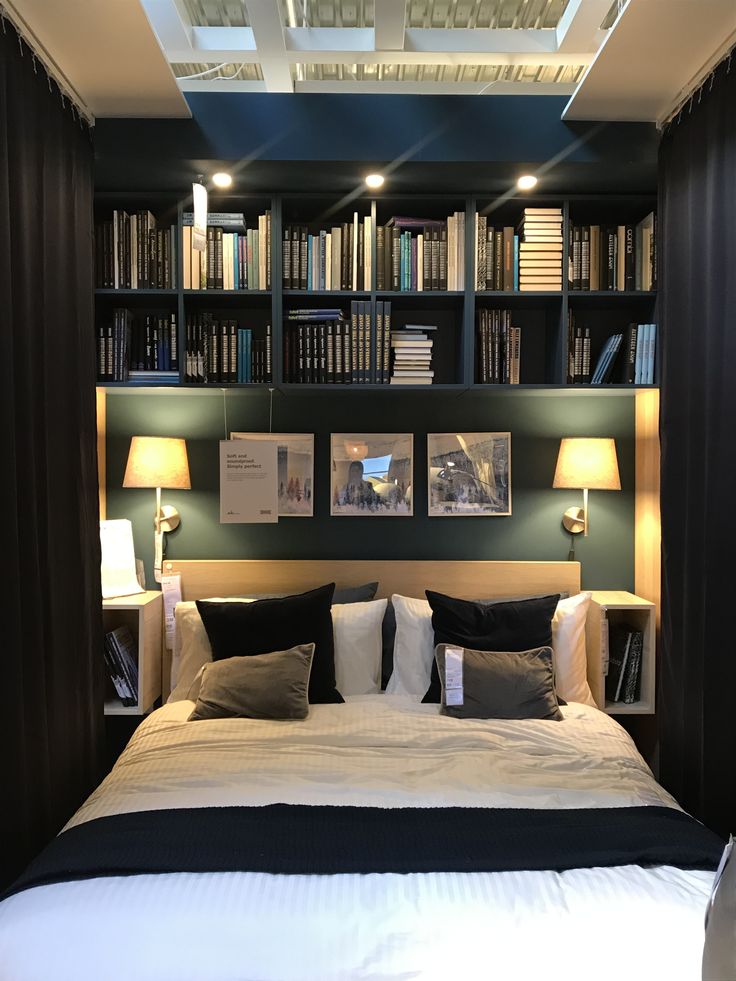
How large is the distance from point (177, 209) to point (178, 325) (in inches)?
18.6

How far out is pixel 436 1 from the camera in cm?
256

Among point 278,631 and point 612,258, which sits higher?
point 612,258

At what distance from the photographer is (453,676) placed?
2533 millimetres

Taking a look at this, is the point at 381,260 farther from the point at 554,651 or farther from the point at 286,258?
the point at 554,651

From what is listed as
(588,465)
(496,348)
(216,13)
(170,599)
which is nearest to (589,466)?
(588,465)

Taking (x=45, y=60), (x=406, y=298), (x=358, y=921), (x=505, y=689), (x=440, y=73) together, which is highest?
(x=440, y=73)

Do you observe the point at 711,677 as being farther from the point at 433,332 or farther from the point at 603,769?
the point at 433,332

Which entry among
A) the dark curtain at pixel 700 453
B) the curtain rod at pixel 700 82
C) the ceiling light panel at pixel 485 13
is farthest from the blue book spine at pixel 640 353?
the ceiling light panel at pixel 485 13

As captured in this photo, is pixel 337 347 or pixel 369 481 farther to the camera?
pixel 369 481

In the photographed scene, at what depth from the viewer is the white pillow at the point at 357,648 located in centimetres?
279

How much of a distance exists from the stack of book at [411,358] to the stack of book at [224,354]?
520 millimetres

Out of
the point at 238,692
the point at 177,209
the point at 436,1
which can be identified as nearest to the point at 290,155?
the point at 177,209

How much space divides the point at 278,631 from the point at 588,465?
1.49 metres

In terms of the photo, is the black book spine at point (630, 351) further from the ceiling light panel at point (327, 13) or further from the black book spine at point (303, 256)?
the ceiling light panel at point (327, 13)
